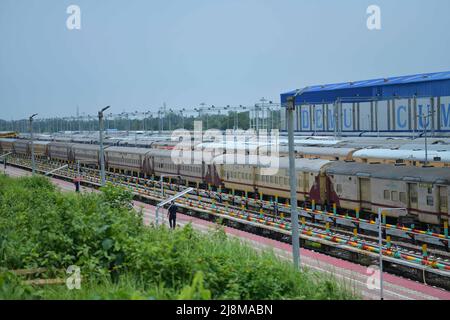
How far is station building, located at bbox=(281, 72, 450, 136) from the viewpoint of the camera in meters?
51.1

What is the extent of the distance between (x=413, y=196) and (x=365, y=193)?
325 centimetres

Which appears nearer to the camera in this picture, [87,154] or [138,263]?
[138,263]

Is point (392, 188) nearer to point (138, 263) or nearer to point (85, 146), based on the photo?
point (138, 263)

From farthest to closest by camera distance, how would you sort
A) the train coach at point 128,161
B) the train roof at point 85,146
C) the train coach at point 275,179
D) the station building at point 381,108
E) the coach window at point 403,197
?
the train roof at point 85,146, the train coach at point 128,161, the station building at point 381,108, the train coach at point 275,179, the coach window at point 403,197

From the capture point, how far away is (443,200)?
21.3 metres

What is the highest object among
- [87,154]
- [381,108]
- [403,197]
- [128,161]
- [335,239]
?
[381,108]

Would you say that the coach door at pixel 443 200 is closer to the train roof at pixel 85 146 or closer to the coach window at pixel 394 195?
the coach window at pixel 394 195

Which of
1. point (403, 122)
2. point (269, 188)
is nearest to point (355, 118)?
point (403, 122)

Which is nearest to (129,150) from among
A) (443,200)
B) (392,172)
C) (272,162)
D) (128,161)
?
(128,161)

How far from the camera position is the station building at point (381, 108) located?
168 ft

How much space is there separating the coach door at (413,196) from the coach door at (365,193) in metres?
2.71

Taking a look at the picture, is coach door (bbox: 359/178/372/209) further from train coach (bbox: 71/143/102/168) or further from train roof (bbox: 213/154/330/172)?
train coach (bbox: 71/143/102/168)

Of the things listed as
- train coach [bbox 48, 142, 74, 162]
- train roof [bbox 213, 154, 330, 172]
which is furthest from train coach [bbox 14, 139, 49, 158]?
train roof [bbox 213, 154, 330, 172]

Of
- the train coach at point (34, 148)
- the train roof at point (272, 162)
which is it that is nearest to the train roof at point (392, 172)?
the train roof at point (272, 162)
